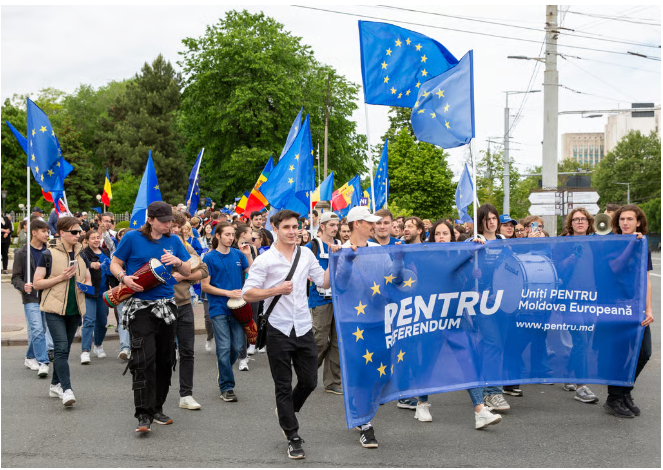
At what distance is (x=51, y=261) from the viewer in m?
7.54

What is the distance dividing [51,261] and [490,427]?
4.55m

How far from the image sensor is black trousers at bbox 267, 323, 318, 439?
557 centimetres

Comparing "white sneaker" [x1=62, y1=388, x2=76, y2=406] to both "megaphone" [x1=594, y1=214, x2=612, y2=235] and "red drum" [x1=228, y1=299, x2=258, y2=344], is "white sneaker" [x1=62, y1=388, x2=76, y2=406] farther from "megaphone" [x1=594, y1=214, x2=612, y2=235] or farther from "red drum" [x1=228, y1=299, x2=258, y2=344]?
"megaphone" [x1=594, y1=214, x2=612, y2=235]

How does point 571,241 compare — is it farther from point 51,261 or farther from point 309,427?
point 51,261

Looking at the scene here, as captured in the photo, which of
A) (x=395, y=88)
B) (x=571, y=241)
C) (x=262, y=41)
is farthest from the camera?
(x=262, y=41)

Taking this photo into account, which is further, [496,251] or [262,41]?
[262,41]

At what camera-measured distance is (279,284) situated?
5.68 meters

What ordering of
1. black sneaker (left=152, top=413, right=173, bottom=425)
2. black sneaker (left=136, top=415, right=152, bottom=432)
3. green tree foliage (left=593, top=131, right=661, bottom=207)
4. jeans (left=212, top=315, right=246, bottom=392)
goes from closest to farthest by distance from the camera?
black sneaker (left=136, top=415, right=152, bottom=432), black sneaker (left=152, top=413, right=173, bottom=425), jeans (left=212, top=315, right=246, bottom=392), green tree foliage (left=593, top=131, right=661, bottom=207)

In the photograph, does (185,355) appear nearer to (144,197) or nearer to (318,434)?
(318,434)

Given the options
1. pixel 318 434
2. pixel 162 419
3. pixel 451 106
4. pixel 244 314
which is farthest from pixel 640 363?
pixel 162 419

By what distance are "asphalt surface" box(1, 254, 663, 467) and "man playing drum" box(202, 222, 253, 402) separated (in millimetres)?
304

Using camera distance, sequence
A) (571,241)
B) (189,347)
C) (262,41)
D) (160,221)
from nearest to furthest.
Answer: (160,221) → (571,241) → (189,347) → (262,41)

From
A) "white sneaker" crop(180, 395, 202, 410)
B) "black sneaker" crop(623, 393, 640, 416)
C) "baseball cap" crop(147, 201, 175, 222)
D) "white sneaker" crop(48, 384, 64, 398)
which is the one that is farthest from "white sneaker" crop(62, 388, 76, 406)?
"black sneaker" crop(623, 393, 640, 416)

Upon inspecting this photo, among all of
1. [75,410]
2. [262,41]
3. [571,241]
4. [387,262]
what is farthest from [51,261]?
[262,41]
